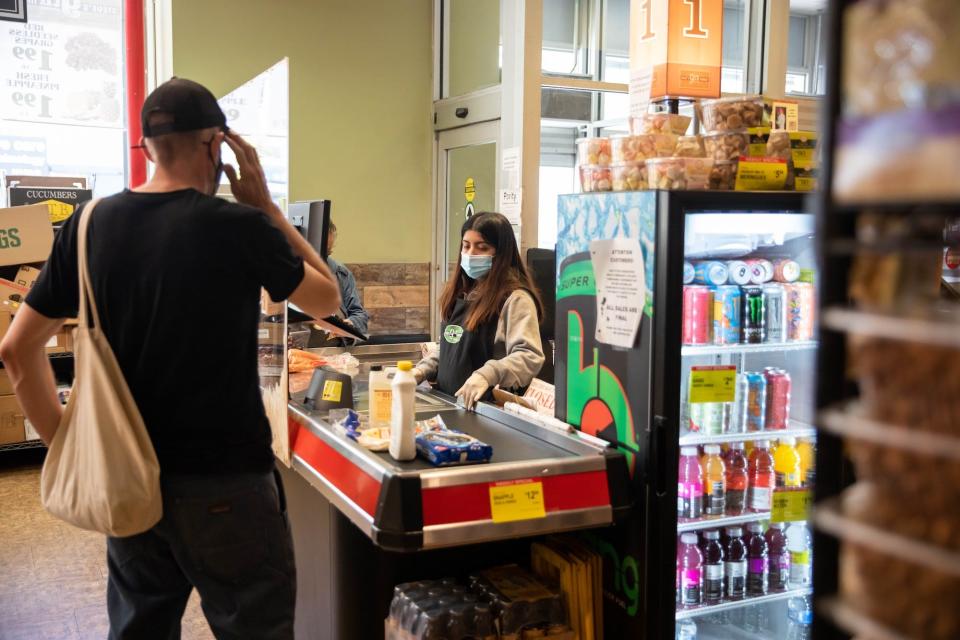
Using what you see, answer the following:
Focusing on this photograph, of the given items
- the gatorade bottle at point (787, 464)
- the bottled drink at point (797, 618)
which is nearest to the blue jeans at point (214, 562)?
the gatorade bottle at point (787, 464)

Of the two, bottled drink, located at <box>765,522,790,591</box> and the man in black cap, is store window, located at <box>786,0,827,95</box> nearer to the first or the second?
bottled drink, located at <box>765,522,790,591</box>

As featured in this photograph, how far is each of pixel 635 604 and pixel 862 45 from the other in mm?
2028

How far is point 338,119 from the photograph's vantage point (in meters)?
7.49

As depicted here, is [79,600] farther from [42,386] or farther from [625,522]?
[625,522]

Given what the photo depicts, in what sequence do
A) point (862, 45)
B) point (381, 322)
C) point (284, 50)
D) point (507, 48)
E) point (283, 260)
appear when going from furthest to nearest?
point (381, 322)
point (284, 50)
point (507, 48)
point (283, 260)
point (862, 45)

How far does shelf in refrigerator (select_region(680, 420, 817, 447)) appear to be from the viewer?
2822mm

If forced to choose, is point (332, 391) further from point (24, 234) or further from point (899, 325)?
point (24, 234)

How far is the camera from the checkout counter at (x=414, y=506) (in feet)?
7.88

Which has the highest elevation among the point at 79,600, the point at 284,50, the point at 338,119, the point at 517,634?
the point at 284,50

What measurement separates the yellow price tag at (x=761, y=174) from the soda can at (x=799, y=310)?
0.43 meters

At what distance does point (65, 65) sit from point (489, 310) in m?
4.82

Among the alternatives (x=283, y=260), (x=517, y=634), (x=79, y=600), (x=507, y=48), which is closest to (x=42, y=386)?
(x=283, y=260)

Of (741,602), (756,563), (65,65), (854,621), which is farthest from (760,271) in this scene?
(65,65)

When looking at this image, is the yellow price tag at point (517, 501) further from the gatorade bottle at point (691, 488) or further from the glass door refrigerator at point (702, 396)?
the gatorade bottle at point (691, 488)
